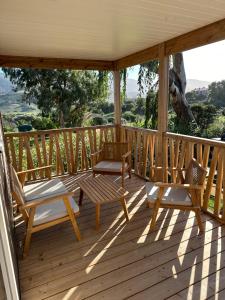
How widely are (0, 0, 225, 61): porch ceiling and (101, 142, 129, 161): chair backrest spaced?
5.62ft

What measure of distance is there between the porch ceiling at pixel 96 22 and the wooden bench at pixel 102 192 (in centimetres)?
197

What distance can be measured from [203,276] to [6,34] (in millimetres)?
3351

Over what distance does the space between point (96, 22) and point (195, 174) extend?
80.5 inches

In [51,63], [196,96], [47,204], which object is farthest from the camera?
[196,96]

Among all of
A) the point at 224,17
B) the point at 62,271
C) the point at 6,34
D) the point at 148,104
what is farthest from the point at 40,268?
the point at 148,104

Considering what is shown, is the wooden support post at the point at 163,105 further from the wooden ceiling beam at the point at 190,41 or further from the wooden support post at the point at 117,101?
the wooden support post at the point at 117,101

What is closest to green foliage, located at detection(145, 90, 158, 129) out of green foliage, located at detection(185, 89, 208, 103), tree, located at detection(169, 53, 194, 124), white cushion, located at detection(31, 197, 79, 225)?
tree, located at detection(169, 53, 194, 124)

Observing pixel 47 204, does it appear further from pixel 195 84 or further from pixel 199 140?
pixel 195 84

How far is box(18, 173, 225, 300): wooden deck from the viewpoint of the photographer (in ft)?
5.87

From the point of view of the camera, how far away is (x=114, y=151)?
427 centimetres

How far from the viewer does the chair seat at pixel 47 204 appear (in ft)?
7.44

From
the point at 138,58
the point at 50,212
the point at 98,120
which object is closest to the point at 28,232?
Result: the point at 50,212

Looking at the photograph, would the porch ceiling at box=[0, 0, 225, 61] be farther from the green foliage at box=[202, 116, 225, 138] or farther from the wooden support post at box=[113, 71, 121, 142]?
the green foliage at box=[202, 116, 225, 138]

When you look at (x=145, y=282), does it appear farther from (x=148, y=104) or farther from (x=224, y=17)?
(x=148, y=104)
